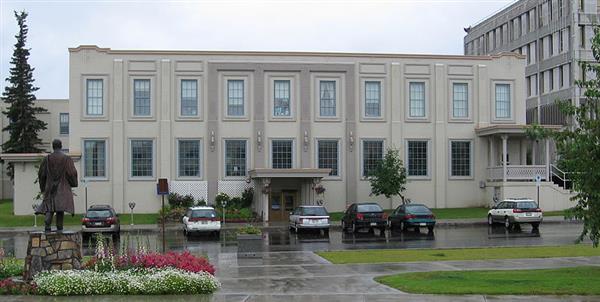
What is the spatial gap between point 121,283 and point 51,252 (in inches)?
80.2

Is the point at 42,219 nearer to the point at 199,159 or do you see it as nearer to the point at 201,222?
the point at 199,159

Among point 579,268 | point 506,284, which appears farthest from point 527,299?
point 579,268

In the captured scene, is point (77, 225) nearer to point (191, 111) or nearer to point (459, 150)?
point (191, 111)

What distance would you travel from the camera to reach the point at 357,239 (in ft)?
107

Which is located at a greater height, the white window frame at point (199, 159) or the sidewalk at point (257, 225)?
the white window frame at point (199, 159)

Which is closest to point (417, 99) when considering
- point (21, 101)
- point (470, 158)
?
point (470, 158)

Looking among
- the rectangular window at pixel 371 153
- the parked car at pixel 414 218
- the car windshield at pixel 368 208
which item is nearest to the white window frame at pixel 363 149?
the rectangular window at pixel 371 153

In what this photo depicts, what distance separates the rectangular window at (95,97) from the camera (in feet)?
161

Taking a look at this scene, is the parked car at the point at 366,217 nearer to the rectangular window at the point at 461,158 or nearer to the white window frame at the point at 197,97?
the rectangular window at the point at 461,158

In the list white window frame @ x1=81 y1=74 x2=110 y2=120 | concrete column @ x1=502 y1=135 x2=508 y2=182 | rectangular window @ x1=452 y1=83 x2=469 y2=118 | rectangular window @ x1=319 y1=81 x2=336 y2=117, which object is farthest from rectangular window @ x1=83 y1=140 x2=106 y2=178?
concrete column @ x1=502 y1=135 x2=508 y2=182

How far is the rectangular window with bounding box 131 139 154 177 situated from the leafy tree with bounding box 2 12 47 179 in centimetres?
1944

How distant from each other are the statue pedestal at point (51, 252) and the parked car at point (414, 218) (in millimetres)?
23743

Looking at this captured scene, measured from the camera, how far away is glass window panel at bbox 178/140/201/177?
49.5m

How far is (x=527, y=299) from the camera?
13898mm
